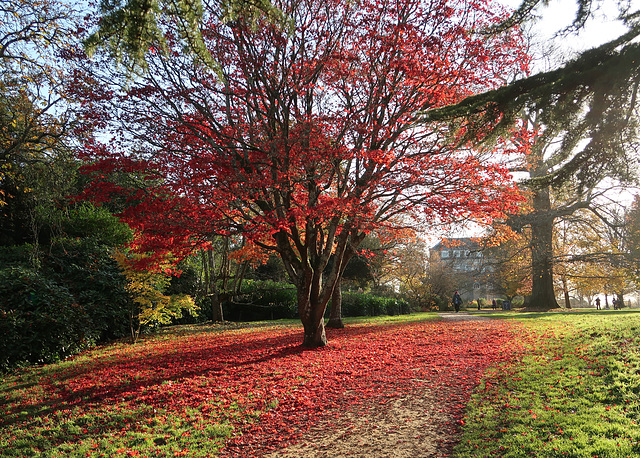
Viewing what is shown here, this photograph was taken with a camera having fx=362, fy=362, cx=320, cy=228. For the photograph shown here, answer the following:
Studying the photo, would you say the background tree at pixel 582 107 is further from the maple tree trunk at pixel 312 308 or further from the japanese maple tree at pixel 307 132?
the maple tree trunk at pixel 312 308

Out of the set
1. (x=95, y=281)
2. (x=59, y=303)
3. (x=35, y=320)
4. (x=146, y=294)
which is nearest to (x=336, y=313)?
(x=146, y=294)

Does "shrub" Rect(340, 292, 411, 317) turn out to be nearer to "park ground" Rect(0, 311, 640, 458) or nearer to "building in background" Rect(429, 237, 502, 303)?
"building in background" Rect(429, 237, 502, 303)

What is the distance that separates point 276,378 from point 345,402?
164 centimetres

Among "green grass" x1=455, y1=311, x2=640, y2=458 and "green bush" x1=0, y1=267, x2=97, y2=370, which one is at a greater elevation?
"green bush" x1=0, y1=267, x2=97, y2=370

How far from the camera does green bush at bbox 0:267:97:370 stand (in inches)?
302

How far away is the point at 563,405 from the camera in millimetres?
4184

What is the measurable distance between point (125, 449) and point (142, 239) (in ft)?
20.6

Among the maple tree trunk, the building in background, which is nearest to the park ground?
the maple tree trunk

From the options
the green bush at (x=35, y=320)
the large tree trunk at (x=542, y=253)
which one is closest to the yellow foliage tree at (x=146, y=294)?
the green bush at (x=35, y=320)

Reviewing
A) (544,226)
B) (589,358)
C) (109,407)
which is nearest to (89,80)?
(109,407)

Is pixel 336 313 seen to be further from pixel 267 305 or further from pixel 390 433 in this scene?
pixel 390 433

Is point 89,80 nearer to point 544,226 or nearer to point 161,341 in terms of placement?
point 161,341

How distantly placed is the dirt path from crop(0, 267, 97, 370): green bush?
23.3ft

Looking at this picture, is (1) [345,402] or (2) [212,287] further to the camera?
(2) [212,287]
